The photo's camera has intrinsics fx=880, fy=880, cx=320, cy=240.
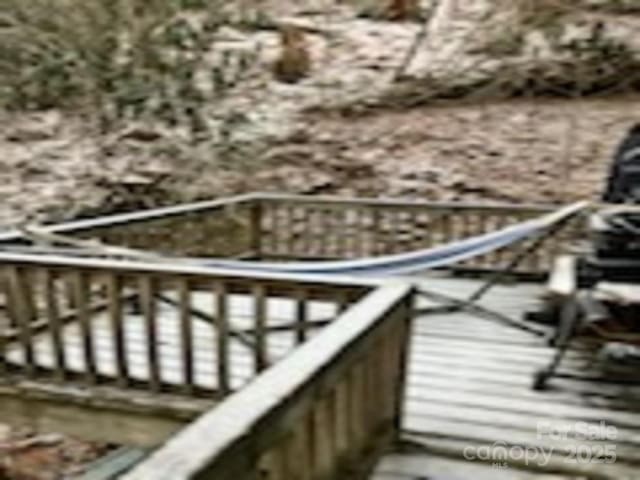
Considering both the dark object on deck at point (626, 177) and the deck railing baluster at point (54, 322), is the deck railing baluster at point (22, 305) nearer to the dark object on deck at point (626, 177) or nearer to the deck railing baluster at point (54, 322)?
the deck railing baluster at point (54, 322)

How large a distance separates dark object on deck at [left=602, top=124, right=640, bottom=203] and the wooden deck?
0.92m

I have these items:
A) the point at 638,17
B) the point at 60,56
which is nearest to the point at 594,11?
the point at 638,17

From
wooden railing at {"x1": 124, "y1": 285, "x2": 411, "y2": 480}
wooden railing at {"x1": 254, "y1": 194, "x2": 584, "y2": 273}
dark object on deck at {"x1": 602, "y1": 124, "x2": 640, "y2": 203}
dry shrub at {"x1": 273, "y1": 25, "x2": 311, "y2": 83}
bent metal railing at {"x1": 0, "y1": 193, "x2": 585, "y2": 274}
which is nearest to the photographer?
wooden railing at {"x1": 124, "y1": 285, "x2": 411, "y2": 480}

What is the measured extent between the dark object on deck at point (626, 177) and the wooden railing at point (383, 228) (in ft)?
2.11

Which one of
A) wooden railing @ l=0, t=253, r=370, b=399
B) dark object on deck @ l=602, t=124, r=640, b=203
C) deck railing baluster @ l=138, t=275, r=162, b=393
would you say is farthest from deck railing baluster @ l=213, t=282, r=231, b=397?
dark object on deck @ l=602, t=124, r=640, b=203

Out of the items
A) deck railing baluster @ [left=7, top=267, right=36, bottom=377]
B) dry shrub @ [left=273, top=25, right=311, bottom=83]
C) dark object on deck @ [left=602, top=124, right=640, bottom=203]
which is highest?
dry shrub @ [left=273, top=25, right=311, bottom=83]

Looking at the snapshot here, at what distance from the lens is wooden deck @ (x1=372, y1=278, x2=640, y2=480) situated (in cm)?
309

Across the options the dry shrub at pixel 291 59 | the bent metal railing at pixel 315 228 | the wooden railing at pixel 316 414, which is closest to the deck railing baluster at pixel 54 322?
the bent metal railing at pixel 315 228

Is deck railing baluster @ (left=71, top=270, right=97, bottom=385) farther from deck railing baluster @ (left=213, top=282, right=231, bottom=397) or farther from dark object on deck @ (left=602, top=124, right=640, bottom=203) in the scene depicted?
dark object on deck @ (left=602, top=124, right=640, bottom=203)

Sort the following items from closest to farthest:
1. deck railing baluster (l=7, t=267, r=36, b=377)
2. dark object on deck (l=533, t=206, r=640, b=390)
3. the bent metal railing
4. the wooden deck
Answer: the wooden deck, deck railing baluster (l=7, t=267, r=36, b=377), dark object on deck (l=533, t=206, r=640, b=390), the bent metal railing

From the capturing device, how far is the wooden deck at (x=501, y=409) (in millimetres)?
3090

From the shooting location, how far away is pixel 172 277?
3.38 meters

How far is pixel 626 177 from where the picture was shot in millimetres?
4883

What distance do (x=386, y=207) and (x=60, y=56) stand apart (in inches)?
143
